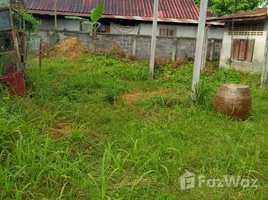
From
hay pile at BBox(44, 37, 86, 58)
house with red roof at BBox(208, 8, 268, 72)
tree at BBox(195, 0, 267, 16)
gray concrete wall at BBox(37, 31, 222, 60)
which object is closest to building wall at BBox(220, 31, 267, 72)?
house with red roof at BBox(208, 8, 268, 72)

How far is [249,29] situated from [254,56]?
3.82 feet

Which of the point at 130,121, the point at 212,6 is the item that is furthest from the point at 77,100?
the point at 212,6

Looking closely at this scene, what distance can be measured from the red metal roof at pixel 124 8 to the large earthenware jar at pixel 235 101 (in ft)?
34.8

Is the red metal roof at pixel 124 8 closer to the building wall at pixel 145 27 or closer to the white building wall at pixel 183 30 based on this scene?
the building wall at pixel 145 27

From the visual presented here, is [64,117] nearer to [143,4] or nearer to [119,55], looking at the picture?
[119,55]

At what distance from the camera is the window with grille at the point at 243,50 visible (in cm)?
912

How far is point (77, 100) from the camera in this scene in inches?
210

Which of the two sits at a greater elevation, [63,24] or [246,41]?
[63,24]

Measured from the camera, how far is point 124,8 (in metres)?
14.8

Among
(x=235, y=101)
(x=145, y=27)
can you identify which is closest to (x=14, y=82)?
(x=235, y=101)

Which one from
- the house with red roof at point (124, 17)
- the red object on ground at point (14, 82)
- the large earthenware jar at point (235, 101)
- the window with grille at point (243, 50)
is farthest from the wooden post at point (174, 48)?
the red object on ground at point (14, 82)

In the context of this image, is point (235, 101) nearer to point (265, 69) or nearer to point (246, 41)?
point (265, 69)
